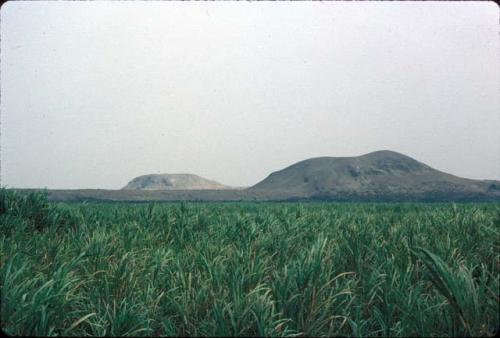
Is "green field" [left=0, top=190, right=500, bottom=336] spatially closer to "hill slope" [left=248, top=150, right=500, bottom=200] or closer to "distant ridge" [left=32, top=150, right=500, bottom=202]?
"distant ridge" [left=32, top=150, right=500, bottom=202]

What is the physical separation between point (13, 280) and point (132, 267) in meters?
1.39

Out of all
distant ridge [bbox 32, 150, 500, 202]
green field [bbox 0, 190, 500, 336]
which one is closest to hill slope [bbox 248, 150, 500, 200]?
distant ridge [bbox 32, 150, 500, 202]

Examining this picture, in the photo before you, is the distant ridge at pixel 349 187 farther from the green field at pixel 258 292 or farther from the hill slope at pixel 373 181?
the green field at pixel 258 292

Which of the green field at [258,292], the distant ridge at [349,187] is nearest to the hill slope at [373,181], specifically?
the distant ridge at [349,187]

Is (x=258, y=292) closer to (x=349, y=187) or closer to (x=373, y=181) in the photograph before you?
(x=349, y=187)

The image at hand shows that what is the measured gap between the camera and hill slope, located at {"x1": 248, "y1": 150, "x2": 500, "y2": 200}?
255 feet

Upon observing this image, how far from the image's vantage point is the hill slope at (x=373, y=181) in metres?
77.9

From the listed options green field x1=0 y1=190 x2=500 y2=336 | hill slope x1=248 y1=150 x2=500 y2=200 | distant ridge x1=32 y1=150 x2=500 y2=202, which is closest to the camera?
green field x1=0 y1=190 x2=500 y2=336

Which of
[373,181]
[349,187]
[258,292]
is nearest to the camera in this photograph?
[258,292]

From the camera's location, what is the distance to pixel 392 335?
11.1 feet

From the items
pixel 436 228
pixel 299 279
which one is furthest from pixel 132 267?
pixel 436 228

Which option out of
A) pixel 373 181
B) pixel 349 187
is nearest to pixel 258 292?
A: pixel 349 187

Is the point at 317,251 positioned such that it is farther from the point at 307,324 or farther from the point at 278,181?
the point at 278,181

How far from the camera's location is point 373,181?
8856 cm
